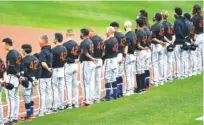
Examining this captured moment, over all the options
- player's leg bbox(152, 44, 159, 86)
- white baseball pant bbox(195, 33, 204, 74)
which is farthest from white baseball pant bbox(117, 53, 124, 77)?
white baseball pant bbox(195, 33, 204, 74)

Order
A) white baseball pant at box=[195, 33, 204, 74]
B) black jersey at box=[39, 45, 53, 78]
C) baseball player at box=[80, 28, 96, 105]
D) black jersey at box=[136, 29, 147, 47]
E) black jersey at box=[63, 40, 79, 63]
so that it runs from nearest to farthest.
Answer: black jersey at box=[39, 45, 53, 78] → black jersey at box=[63, 40, 79, 63] → baseball player at box=[80, 28, 96, 105] → black jersey at box=[136, 29, 147, 47] → white baseball pant at box=[195, 33, 204, 74]

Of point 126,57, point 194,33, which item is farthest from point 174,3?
point 126,57

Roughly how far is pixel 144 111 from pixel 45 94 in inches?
97.9

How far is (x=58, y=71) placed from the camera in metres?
17.0

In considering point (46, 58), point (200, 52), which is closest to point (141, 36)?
point (46, 58)

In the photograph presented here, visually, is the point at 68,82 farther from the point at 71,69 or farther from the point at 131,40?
the point at 131,40

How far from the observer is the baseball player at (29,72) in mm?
16125

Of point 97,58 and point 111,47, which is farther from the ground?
point 111,47

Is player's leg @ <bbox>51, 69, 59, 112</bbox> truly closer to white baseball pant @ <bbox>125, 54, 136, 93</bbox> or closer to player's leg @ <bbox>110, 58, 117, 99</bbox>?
player's leg @ <bbox>110, 58, 117, 99</bbox>

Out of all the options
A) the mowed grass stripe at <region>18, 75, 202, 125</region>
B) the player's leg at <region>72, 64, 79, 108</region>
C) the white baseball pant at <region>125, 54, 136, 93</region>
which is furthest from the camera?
the white baseball pant at <region>125, 54, 136, 93</region>

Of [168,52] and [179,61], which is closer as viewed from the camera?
[168,52]

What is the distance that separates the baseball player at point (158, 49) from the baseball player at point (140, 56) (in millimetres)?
860

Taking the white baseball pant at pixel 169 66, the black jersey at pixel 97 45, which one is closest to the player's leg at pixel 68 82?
the black jersey at pixel 97 45

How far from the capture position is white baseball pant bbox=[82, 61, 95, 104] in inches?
691
